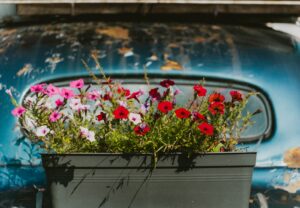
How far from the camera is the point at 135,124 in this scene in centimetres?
214

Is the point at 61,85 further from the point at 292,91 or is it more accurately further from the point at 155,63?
the point at 292,91

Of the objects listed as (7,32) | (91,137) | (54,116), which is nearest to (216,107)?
(91,137)

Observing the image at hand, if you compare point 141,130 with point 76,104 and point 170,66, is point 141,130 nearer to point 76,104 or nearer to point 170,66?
point 76,104

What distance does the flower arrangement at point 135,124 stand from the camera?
82.8 inches

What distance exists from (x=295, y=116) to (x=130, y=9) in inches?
51.6

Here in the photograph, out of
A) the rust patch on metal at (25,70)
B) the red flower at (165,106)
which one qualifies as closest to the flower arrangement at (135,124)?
the red flower at (165,106)

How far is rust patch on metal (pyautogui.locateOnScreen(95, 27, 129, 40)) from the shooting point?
285cm

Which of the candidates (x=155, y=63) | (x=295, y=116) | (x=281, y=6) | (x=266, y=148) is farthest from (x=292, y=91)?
(x=281, y=6)

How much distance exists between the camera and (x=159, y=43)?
2766 mm

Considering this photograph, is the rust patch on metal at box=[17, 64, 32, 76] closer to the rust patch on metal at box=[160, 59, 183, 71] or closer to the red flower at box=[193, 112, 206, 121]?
the rust patch on metal at box=[160, 59, 183, 71]

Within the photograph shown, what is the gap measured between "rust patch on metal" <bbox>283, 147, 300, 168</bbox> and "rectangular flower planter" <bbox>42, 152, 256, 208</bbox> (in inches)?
12.9

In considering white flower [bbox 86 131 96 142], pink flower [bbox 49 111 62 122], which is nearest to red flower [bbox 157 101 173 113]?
white flower [bbox 86 131 96 142]

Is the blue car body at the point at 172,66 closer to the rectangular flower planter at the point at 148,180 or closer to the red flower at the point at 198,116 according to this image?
the rectangular flower planter at the point at 148,180

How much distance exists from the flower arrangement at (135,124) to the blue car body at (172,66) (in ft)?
0.63
